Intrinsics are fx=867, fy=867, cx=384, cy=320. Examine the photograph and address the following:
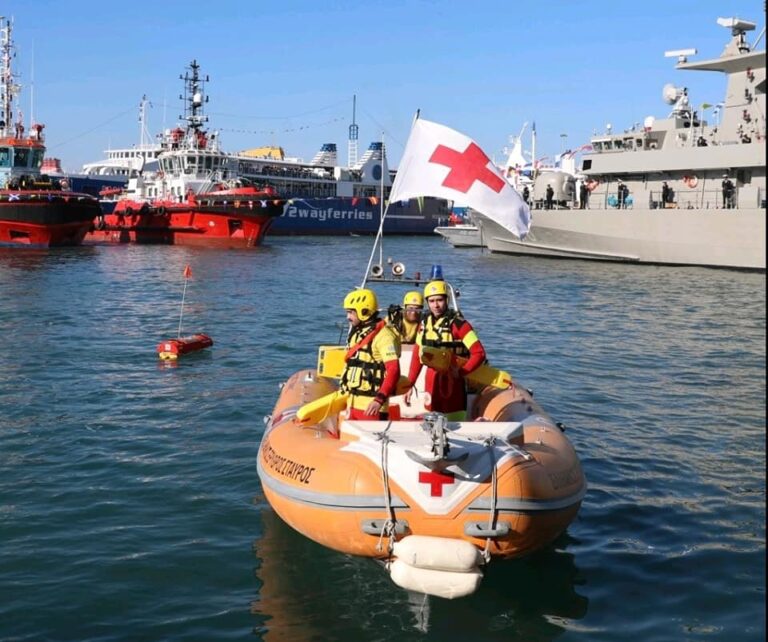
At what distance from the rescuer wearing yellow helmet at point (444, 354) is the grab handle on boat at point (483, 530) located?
5.81 ft

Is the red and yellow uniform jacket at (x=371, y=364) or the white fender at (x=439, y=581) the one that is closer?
the white fender at (x=439, y=581)

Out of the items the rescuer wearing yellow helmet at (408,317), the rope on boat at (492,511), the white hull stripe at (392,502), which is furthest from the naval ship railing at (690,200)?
the rope on boat at (492,511)

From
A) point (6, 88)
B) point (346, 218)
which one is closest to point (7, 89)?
point (6, 88)

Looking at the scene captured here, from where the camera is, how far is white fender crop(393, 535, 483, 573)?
5320 millimetres

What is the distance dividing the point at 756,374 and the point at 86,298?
Answer: 17.9 meters

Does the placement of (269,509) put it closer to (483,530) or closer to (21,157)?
(483,530)

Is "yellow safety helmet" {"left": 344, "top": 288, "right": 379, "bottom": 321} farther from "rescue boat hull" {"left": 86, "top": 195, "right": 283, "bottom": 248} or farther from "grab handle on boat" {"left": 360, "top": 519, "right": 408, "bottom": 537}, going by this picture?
"rescue boat hull" {"left": 86, "top": 195, "right": 283, "bottom": 248}

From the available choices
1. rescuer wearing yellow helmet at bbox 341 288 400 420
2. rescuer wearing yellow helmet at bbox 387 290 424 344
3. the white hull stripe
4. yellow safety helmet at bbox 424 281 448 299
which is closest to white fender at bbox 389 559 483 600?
the white hull stripe

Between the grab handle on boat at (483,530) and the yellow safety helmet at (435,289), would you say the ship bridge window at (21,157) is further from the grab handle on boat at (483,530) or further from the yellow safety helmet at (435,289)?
the grab handle on boat at (483,530)

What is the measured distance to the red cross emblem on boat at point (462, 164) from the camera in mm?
10000

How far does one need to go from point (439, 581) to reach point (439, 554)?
166mm

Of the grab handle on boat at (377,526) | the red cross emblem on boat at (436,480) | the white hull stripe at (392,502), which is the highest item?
the red cross emblem on boat at (436,480)

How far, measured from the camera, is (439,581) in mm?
5336

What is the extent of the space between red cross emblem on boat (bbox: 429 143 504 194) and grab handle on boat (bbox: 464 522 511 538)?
5.22 m
